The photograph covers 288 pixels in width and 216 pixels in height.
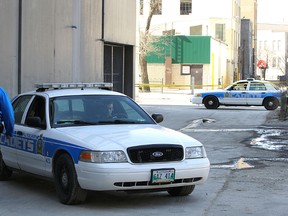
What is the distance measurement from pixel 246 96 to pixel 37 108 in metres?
24.1

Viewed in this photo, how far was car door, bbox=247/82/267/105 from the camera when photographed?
108 ft

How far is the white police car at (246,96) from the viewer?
108ft

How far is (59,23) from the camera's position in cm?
1825

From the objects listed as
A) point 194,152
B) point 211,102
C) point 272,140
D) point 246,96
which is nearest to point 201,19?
point 211,102

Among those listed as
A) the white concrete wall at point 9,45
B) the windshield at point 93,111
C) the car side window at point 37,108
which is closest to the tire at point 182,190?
the windshield at point 93,111

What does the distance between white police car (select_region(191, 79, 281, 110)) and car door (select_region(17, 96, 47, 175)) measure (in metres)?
23.7

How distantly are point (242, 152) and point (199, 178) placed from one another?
21.2 feet

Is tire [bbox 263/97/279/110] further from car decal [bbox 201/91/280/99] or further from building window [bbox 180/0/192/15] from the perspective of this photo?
building window [bbox 180/0/192/15]

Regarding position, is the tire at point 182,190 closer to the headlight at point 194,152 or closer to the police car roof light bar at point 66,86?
the headlight at point 194,152

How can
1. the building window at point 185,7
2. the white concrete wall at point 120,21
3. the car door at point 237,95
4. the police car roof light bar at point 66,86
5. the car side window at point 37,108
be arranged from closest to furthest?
the car side window at point 37,108 < the police car roof light bar at point 66,86 < the white concrete wall at point 120,21 < the car door at point 237,95 < the building window at point 185,7

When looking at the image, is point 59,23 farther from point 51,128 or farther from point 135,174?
point 135,174

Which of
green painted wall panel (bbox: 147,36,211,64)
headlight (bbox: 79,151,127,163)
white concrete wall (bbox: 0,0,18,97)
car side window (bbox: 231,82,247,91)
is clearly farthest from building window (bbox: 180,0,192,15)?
headlight (bbox: 79,151,127,163)

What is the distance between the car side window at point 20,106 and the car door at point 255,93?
23.5 metres

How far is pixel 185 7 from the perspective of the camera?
241 feet
